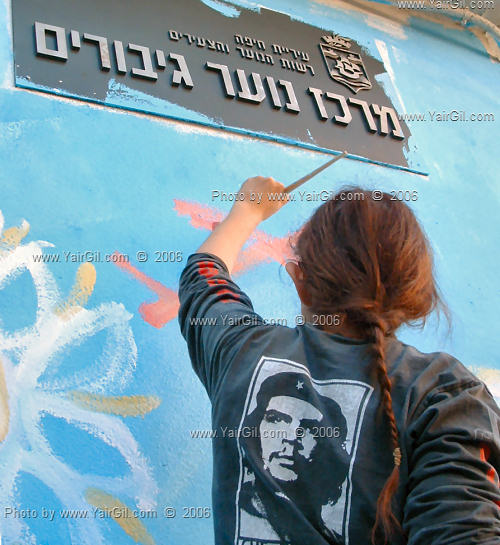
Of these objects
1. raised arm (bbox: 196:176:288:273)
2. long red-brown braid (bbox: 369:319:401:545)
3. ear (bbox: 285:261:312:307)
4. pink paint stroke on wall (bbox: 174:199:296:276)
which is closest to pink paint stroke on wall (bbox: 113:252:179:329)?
pink paint stroke on wall (bbox: 174:199:296:276)

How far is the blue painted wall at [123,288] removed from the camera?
1113 mm

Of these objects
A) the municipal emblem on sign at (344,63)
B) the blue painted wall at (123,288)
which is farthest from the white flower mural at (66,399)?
the municipal emblem on sign at (344,63)

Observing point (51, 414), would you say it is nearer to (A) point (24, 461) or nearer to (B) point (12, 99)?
(A) point (24, 461)

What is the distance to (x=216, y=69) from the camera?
1716mm

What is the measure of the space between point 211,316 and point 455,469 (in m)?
0.36

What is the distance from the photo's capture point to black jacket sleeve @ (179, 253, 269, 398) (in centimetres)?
81

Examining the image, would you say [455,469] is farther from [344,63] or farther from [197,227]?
[344,63]

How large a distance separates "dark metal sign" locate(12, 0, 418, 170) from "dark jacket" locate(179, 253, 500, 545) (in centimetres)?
95

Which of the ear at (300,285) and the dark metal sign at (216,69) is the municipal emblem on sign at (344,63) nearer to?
the dark metal sign at (216,69)

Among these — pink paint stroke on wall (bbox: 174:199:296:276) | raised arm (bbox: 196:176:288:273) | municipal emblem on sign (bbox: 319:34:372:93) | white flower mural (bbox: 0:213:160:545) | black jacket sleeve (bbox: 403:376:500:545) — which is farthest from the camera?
municipal emblem on sign (bbox: 319:34:372:93)

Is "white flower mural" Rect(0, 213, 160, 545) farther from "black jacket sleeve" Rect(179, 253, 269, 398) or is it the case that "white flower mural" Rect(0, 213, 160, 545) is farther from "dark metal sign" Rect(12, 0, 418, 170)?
"dark metal sign" Rect(12, 0, 418, 170)

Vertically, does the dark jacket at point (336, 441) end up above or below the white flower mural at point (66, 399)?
below

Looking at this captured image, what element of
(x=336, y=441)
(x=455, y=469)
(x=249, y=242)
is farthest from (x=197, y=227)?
(x=455, y=469)

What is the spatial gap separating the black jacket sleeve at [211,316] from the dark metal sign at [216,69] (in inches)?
30.8
